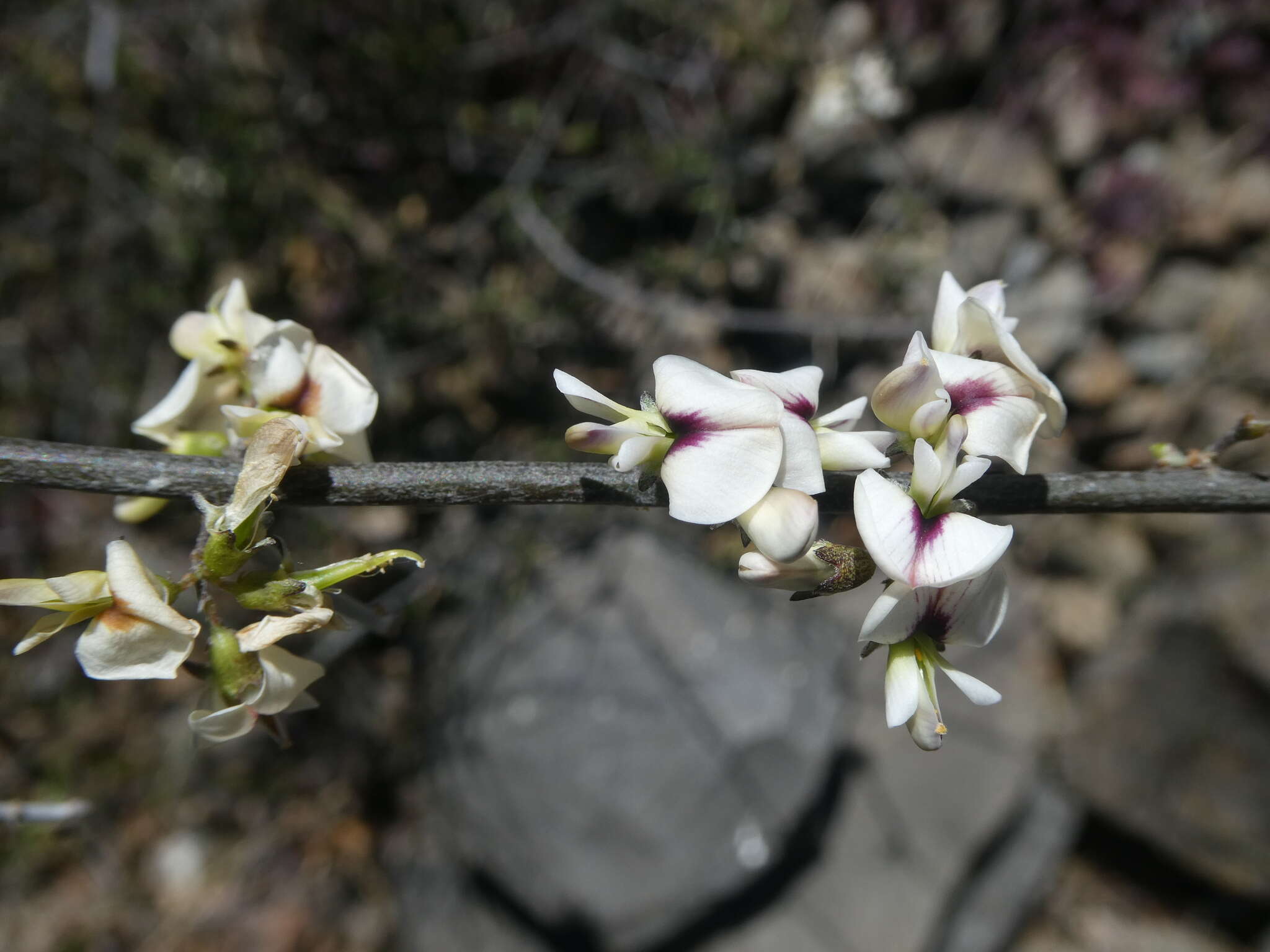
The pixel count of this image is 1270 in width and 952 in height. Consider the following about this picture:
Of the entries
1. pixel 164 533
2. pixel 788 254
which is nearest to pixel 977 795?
pixel 788 254

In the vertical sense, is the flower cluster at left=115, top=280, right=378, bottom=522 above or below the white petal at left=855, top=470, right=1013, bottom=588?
above

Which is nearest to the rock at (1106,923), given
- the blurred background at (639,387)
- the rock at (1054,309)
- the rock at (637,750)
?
the blurred background at (639,387)

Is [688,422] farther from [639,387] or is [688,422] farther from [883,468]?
[639,387]

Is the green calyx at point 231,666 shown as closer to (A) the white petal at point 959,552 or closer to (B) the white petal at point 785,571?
(B) the white petal at point 785,571

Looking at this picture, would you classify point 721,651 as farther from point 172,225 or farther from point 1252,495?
point 172,225

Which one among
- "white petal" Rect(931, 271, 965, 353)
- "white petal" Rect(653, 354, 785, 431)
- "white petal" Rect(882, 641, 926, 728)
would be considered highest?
"white petal" Rect(931, 271, 965, 353)

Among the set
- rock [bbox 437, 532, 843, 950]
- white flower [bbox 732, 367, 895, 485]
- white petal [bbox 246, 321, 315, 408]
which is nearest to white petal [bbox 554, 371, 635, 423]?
white flower [bbox 732, 367, 895, 485]

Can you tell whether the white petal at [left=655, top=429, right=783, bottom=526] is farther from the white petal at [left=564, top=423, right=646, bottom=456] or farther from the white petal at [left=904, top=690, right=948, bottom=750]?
the white petal at [left=904, top=690, right=948, bottom=750]
